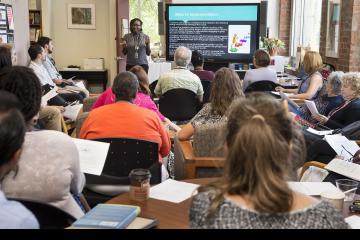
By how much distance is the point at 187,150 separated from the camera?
3.15 meters

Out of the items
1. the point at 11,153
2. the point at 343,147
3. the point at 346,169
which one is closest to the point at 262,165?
the point at 11,153

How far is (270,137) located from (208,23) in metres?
6.61

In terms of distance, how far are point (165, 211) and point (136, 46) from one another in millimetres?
6570

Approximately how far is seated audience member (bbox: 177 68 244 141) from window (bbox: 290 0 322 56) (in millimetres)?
4749

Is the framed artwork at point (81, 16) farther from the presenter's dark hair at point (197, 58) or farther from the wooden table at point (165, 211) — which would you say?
the wooden table at point (165, 211)

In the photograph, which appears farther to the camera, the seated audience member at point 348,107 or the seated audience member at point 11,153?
the seated audience member at point 348,107

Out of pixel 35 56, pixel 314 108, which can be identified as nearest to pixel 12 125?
pixel 314 108

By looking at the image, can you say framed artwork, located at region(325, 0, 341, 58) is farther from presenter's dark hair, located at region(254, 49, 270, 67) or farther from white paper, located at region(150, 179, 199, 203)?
white paper, located at region(150, 179, 199, 203)

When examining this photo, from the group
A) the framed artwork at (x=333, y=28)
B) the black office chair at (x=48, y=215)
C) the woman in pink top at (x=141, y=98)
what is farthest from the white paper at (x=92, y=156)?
the framed artwork at (x=333, y=28)

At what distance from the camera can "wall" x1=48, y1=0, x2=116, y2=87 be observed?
9.98 m

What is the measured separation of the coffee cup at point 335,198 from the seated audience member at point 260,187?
0.65m

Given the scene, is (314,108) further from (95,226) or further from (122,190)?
(95,226)

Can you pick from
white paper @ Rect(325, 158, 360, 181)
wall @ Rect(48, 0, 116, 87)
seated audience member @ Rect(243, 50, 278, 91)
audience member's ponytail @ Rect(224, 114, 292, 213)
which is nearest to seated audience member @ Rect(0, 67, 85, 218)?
audience member's ponytail @ Rect(224, 114, 292, 213)

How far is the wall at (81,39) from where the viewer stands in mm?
9977
